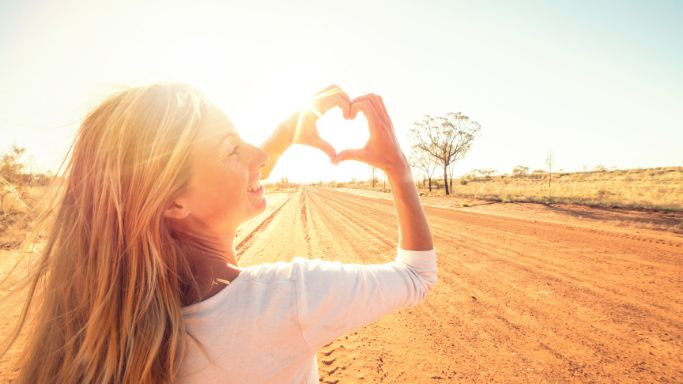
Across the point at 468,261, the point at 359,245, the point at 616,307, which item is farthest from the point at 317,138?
the point at 359,245

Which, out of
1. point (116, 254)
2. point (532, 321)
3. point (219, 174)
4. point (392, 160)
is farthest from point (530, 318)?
point (116, 254)

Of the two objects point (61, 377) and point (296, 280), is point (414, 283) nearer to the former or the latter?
point (296, 280)

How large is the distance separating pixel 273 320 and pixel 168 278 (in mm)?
376

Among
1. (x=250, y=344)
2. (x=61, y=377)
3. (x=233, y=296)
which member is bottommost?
(x=61, y=377)

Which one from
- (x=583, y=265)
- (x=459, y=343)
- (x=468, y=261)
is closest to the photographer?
(x=459, y=343)

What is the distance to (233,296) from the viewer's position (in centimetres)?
76

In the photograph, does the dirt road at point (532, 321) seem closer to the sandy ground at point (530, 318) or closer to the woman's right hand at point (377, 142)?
the sandy ground at point (530, 318)

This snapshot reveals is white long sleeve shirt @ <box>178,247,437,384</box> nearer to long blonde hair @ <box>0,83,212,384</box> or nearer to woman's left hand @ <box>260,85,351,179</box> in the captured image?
long blonde hair @ <box>0,83,212,384</box>

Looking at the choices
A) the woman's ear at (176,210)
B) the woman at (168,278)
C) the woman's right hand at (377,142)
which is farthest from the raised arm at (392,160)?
the woman's ear at (176,210)

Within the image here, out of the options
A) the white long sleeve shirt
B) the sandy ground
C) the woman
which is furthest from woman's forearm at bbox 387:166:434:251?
the sandy ground

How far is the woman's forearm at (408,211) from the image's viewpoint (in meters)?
1.10

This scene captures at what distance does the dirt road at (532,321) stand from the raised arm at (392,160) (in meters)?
2.80

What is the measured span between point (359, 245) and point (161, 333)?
8.74 meters

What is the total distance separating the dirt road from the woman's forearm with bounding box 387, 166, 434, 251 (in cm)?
279
